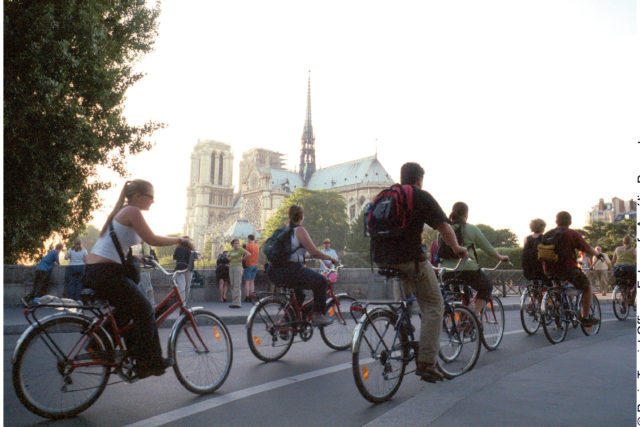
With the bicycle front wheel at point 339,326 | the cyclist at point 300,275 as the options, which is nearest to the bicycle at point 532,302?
the bicycle front wheel at point 339,326

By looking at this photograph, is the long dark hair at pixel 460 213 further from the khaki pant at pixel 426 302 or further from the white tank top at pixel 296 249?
the khaki pant at pixel 426 302

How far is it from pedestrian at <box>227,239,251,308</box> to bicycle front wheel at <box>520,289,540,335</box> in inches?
258

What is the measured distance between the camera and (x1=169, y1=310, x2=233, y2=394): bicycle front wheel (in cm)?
429

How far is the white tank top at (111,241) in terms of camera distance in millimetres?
3889

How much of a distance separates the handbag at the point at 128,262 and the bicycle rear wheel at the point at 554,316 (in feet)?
17.2

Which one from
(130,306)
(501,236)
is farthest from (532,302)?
(501,236)

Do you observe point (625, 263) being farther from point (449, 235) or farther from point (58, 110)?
point (58, 110)

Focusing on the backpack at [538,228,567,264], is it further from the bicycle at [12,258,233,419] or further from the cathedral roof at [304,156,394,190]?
the cathedral roof at [304,156,394,190]

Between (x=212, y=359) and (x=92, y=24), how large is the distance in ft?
34.8

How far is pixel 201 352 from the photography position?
4445mm

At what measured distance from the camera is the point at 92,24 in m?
12.5

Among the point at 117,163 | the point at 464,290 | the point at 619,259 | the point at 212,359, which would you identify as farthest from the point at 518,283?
the point at 212,359

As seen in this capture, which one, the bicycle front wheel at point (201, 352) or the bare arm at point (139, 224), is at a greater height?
the bare arm at point (139, 224)

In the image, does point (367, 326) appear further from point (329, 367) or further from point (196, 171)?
point (196, 171)
